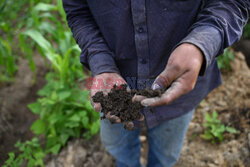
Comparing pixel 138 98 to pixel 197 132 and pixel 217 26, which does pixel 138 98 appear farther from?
pixel 197 132

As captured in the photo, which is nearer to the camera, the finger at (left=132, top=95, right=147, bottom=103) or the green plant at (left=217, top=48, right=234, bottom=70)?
the finger at (left=132, top=95, right=147, bottom=103)

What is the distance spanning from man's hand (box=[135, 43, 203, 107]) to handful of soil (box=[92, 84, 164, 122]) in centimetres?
4

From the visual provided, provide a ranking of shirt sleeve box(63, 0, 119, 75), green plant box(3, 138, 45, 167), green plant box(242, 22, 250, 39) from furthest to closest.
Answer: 1. green plant box(242, 22, 250, 39)
2. green plant box(3, 138, 45, 167)
3. shirt sleeve box(63, 0, 119, 75)

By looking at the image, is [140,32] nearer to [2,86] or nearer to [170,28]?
[170,28]

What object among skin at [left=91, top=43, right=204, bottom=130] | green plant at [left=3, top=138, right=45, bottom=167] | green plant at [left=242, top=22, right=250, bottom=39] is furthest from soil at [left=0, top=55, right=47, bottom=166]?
green plant at [left=242, top=22, right=250, bottom=39]

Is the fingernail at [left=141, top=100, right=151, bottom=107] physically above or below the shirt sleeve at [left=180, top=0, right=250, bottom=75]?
below

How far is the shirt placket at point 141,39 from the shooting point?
2.70 feet

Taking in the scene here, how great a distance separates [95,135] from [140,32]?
3.90ft

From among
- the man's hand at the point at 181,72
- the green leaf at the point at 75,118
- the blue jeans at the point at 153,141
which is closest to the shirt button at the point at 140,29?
the man's hand at the point at 181,72

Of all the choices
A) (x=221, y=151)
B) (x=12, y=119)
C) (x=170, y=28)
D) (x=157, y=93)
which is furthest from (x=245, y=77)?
(x=12, y=119)

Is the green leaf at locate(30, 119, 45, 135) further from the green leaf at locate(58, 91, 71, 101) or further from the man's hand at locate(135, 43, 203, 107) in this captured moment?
the man's hand at locate(135, 43, 203, 107)

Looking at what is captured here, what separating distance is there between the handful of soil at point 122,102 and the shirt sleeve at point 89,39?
15 centimetres

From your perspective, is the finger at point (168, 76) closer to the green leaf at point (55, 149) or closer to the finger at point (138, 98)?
the finger at point (138, 98)

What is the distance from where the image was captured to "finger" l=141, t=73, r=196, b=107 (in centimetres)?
70
